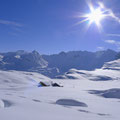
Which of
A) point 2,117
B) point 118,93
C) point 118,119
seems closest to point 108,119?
point 118,119

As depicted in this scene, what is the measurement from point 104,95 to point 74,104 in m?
8.60

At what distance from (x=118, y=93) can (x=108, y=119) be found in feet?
35.4

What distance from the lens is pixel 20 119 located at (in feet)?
20.8

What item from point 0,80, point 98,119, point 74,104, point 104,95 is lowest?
point 98,119

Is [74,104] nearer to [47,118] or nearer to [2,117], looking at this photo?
[47,118]

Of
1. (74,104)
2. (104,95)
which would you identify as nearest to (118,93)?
(104,95)

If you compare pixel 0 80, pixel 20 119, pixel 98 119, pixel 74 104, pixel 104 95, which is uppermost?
pixel 0 80

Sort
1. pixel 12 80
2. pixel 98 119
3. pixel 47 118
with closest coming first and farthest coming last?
1. pixel 47 118
2. pixel 98 119
3. pixel 12 80

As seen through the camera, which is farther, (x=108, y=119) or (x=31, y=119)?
(x=108, y=119)

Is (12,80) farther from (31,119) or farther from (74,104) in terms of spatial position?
(31,119)

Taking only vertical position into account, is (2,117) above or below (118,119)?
below

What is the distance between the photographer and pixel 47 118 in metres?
7.00

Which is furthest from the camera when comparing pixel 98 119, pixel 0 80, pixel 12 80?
pixel 12 80

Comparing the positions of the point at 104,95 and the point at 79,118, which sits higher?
the point at 104,95
